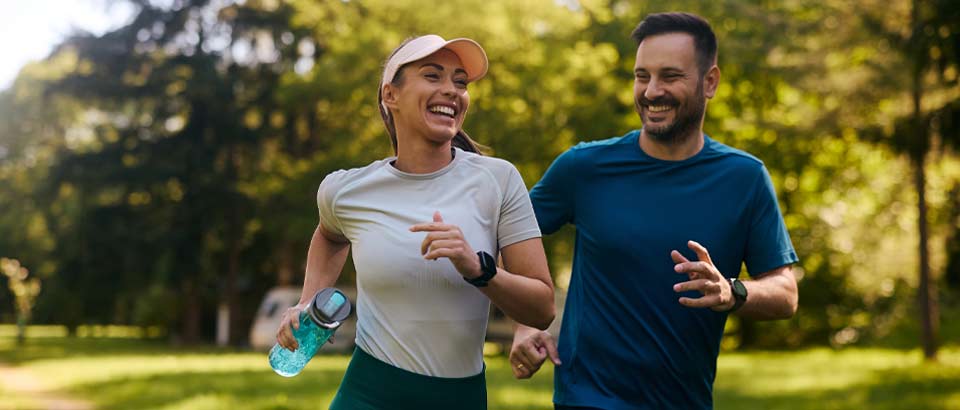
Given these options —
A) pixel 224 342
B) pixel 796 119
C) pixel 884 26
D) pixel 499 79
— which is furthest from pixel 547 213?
pixel 224 342

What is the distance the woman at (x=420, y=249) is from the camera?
3549 millimetres

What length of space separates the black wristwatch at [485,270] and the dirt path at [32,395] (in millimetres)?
13146

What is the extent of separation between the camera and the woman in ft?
11.6

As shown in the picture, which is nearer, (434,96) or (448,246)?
(448,246)

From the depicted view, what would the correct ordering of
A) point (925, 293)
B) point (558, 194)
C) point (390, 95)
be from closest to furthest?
point (390, 95)
point (558, 194)
point (925, 293)

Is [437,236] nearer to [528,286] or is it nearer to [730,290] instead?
[528,286]

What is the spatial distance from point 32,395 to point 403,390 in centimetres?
1598

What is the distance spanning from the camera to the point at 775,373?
1983 cm

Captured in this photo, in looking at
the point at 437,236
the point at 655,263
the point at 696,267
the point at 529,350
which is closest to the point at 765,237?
the point at 655,263

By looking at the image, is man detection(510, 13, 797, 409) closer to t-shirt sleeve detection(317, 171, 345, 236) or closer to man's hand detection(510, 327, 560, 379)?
man's hand detection(510, 327, 560, 379)

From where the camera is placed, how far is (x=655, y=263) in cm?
417

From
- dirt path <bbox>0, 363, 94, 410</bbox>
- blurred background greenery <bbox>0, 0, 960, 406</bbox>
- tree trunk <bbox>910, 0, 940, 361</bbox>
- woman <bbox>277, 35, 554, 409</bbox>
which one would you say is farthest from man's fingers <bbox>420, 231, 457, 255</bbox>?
blurred background greenery <bbox>0, 0, 960, 406</bbox>

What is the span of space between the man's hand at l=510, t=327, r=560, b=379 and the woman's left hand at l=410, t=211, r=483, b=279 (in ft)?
2.75

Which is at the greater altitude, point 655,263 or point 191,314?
point 655,263
